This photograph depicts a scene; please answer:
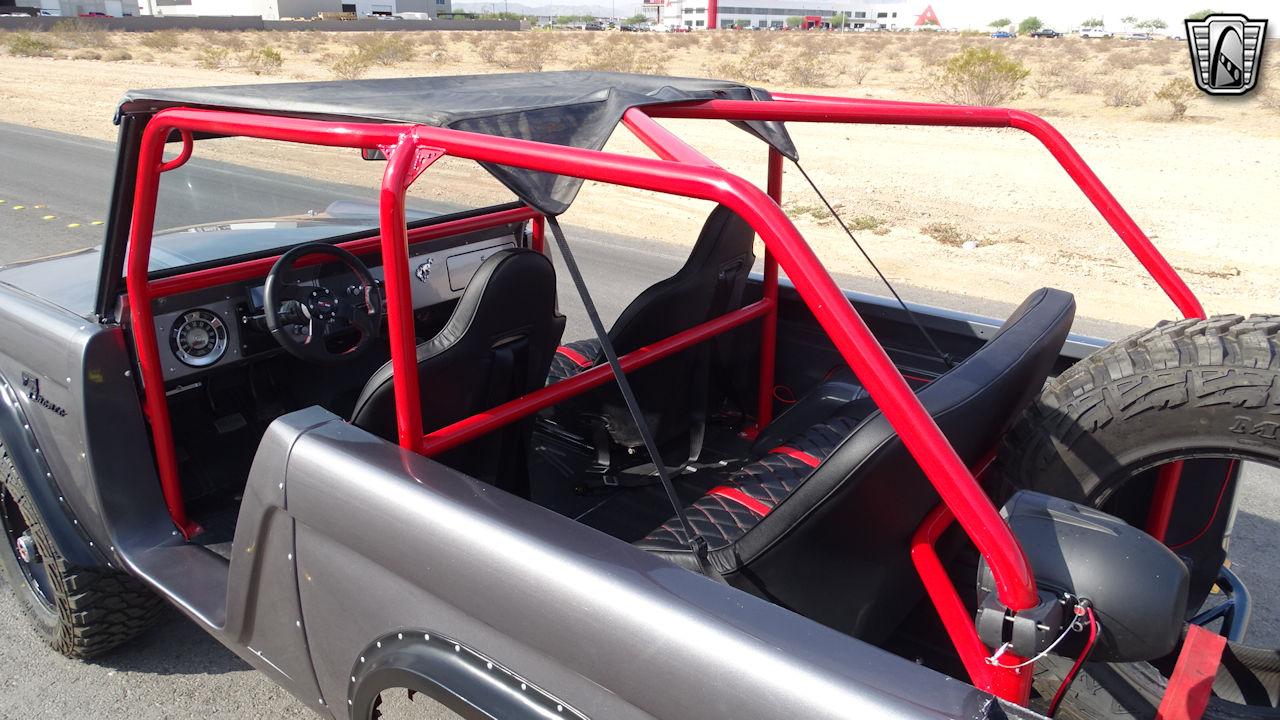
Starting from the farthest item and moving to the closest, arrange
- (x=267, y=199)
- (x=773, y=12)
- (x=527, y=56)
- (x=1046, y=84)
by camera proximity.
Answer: (x=773, y=12), (x=527, y=56), (x=1046, y=84), (x=267, y=199)

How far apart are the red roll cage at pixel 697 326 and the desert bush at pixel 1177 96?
18700mm

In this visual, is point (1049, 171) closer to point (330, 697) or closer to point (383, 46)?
point (330, 697)

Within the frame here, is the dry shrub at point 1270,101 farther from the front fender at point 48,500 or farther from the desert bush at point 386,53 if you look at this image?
the desert bush at point 386,53

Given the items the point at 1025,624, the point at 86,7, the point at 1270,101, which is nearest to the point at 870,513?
the point at 1025,624

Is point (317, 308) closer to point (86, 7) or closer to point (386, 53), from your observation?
point (386, 53)

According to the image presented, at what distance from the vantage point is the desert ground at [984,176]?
25.5 feet

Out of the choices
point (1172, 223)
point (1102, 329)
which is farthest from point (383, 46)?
point (1102, 329)

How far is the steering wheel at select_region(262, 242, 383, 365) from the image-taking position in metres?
3.04

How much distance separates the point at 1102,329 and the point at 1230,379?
5.02 meters

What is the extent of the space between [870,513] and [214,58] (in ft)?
119

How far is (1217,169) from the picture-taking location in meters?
13.3

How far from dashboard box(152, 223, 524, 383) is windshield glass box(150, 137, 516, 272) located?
0.13 metres

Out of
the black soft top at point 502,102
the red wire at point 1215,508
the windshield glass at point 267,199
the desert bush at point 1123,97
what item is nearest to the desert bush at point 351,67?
the desert bush at point 1123,97

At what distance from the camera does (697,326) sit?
3.53 meters
